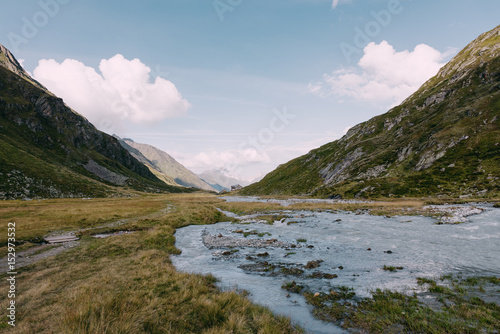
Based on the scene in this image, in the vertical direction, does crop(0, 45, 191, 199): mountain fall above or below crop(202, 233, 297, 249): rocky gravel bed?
above

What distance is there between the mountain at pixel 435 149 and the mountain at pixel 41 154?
5171 inches

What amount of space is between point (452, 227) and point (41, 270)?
4314cm

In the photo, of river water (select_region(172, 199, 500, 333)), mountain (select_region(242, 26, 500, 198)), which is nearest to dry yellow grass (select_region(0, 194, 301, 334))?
river water (select_region(172, 199, 500, 333))

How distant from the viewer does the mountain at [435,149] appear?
72938 millimetres

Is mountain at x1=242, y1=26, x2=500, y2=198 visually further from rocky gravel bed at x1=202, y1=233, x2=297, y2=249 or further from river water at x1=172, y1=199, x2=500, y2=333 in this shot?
rocky gravel bed at x1=202, y1=233, x2=297, y2=249

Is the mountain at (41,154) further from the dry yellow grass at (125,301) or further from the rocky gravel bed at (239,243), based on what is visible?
the rocky gravel bed at (239,243)

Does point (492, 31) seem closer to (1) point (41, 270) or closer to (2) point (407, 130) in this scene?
(2) point (407, 130)

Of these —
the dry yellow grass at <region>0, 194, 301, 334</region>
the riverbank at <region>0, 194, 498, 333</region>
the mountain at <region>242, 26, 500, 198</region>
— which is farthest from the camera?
the mountain at <region>242, 26, 500, 198</region>

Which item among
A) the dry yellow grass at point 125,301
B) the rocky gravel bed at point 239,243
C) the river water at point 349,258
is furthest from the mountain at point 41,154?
the river water at point 349,258

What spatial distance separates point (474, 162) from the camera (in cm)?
7456

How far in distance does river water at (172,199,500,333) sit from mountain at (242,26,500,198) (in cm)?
5634

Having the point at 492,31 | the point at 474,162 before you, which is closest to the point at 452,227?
the point at 474,162

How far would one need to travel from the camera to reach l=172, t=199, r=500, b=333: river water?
13.0 meters

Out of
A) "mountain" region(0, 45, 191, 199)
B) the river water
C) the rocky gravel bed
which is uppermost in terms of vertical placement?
"mountain" region(0, 45, 191, 199)
